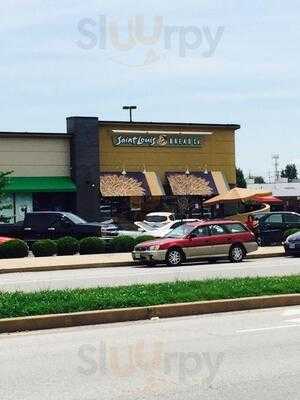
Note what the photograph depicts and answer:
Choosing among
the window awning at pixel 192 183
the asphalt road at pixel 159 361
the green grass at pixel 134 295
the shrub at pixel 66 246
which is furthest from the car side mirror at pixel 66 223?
the asphalt road at pixel 159 361

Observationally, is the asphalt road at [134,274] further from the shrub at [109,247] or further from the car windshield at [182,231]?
the shrub at [109,247]

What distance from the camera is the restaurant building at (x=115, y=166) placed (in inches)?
1876

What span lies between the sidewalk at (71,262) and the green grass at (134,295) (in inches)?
401

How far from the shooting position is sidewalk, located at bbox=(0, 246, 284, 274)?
2480cm

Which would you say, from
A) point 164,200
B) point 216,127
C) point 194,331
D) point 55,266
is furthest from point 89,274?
point 216,127

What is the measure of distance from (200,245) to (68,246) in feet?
21.2

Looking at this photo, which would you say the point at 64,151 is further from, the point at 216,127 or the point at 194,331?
the point at 194,331

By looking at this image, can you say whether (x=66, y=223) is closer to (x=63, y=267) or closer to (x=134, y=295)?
(x=63, y=267)

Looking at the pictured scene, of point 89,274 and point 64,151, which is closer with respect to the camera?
point 89,274

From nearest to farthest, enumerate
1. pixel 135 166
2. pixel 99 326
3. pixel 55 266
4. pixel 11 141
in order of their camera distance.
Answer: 1. pixel 99 326
2. pixel 55 266
3. pixel 11 141
4. pixel 135 166

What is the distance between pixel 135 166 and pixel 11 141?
826 cm

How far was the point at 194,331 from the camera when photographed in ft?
37.2

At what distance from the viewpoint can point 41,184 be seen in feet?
156

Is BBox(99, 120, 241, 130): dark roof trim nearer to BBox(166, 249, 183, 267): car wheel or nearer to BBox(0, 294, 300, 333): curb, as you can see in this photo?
BBox(166, 249, 183, 267): car wheel
